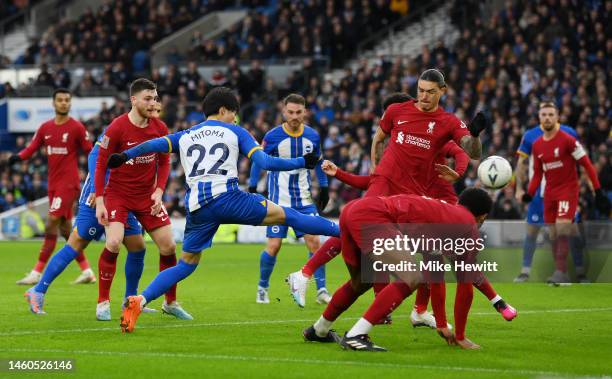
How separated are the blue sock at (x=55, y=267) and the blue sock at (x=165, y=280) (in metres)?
2.23

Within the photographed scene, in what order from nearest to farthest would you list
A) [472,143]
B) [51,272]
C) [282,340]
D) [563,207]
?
1. [282,340]
2. [472,143]
3. [51,272]
4. [563,207]

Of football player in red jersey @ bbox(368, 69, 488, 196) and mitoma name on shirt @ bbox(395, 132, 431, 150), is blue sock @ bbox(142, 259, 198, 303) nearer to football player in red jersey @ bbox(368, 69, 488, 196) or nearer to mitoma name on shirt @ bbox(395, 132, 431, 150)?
football player in red jersey @ bbox(368, 69, 488, 196)

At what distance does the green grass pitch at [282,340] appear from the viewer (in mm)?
8273

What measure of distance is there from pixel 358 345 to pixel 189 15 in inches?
1261

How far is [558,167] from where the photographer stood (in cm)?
1611

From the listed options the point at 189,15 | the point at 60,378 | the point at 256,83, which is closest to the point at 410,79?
the point at 256,83

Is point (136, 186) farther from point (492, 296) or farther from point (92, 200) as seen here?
point (492, 296)

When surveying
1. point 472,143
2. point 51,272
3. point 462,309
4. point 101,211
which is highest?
point 472,143

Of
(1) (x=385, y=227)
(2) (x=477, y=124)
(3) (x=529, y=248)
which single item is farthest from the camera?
(3) (x=529, y=248)

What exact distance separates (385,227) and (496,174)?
3.84 m

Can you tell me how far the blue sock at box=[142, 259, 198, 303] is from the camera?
10.3 m

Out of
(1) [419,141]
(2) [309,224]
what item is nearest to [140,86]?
(2) [309,224]

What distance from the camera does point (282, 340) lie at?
9.90m

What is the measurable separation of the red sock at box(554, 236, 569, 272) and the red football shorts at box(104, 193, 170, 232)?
21.4 ft
